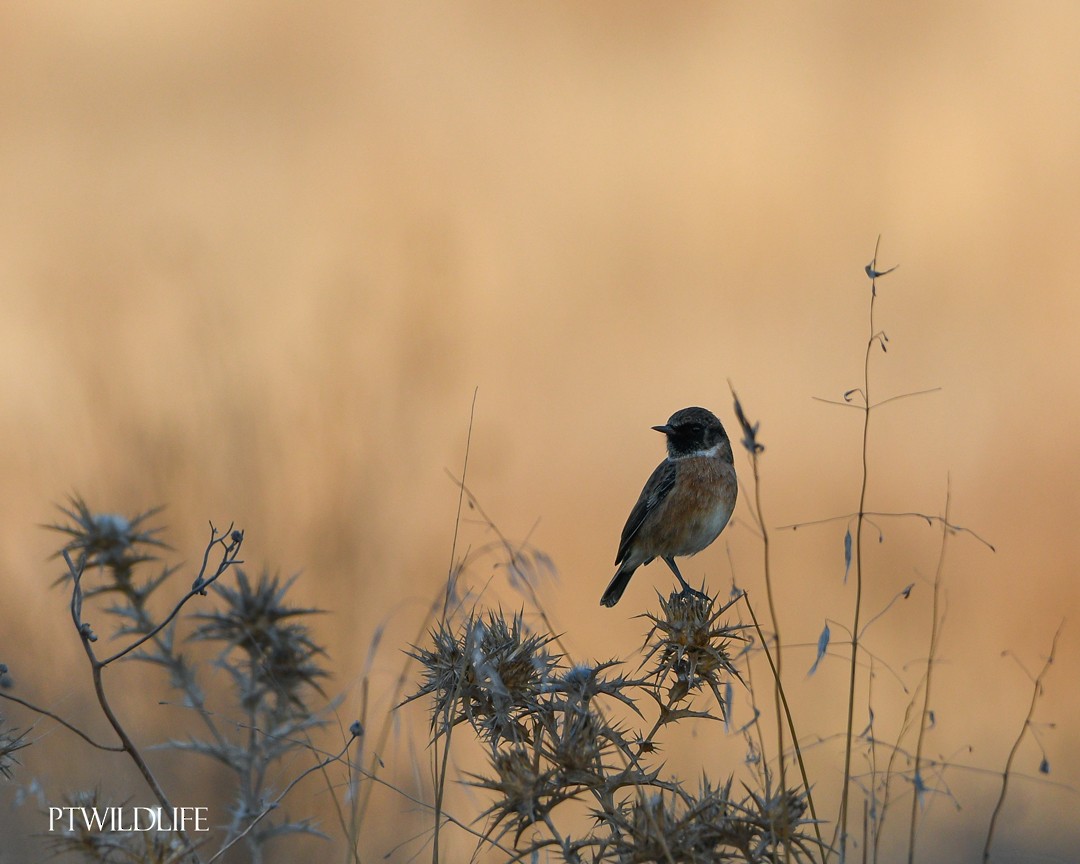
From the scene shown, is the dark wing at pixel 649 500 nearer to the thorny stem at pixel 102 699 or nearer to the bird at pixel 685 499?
the bird at pixel 685 499

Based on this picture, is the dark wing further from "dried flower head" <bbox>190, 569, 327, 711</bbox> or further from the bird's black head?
"dried flower head" <bbox>190, 569, 327, 711</bbox>

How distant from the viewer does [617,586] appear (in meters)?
6.05

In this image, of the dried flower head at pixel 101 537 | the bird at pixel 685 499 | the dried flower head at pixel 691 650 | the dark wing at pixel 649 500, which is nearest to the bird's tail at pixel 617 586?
the bird at pixel 685 499

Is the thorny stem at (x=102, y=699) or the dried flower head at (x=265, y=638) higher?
the dried flower head at (x=265, y=638)

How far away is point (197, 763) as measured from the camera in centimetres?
643

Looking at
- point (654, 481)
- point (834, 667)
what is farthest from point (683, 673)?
point (834, 667)

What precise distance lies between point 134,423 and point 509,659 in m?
4.45

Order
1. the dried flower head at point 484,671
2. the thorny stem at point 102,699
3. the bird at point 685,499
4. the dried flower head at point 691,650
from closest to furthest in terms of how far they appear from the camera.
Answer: the thorny stem at point 102,699 < the dried flower head at point 484,671 < the dried flower head at point 691,650 < the bird at point 685,499

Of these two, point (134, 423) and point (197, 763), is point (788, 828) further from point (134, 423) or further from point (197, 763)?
point (134, 423)

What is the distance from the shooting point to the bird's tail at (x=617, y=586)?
5.89 m

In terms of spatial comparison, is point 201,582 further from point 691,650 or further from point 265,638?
point 691,650

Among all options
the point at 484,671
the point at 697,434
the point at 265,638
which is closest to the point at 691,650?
the point at 484,671

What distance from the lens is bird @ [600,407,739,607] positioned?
5746mm

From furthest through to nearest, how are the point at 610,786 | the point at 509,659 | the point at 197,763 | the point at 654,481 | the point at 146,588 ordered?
the point at 197,763 < the point at 654,481 < the point at 146,588 < the point at 509,659 < the point at 610,786
